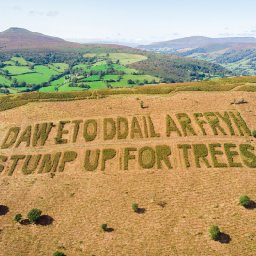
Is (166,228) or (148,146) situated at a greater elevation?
(148,146)

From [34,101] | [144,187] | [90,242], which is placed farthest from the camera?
[34,101]

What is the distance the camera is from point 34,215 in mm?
60406

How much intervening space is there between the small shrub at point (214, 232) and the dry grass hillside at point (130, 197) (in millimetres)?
968

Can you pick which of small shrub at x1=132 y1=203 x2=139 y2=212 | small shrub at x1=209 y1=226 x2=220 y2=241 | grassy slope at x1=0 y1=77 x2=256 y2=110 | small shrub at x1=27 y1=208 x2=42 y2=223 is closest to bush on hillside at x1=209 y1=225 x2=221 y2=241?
small shrub at x1=209 y1=226 x2=220 y2=241

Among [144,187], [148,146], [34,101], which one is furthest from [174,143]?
[34,101]

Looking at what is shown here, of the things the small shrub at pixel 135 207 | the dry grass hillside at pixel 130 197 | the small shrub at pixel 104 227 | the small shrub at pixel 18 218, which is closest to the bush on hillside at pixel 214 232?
the dry grass hillside at pixel 130 197

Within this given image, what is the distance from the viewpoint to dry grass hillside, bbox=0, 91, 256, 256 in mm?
55156

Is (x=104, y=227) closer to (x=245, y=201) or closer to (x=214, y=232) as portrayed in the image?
(x=214, y=232)

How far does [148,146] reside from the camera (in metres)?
80.1

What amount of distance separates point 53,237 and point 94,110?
4795 centimetres

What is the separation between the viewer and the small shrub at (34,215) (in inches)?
2368

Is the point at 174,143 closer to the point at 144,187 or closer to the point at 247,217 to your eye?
the point at 144,187

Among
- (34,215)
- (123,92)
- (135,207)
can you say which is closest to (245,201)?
(135,207)

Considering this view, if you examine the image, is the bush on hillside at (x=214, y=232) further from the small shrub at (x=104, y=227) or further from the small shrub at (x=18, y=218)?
the small shrub at (x=18, y=218)
